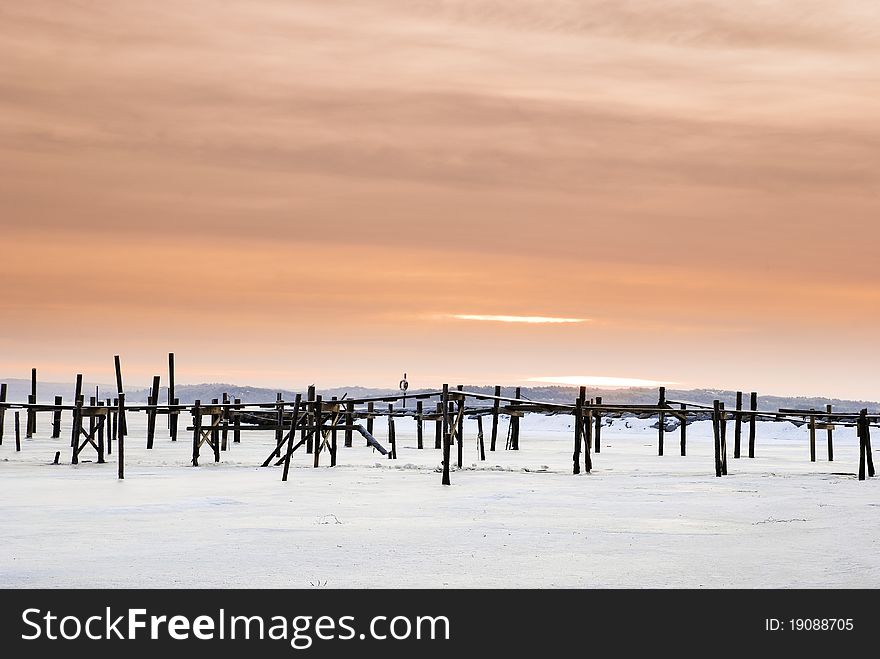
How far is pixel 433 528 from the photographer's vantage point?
1691cm

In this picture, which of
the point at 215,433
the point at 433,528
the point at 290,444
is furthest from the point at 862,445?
the point at 215,433

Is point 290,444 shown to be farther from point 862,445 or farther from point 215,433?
point 862,445

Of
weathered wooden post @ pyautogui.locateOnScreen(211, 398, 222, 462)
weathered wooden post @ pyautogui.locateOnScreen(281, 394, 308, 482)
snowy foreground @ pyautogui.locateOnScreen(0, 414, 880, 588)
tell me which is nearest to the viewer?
snowy foreground @ pyautogui.locateOnScreen(0, 414, 880, 588)

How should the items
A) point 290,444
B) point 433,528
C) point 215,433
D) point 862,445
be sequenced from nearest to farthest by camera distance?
1. point 433,528
2. point 290,444
3. point 862,445
4. point 215,433

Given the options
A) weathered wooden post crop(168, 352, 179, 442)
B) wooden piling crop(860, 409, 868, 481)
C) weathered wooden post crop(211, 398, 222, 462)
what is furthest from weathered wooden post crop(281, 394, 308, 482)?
weathered wooden post crop(168, 352, 179, 442)

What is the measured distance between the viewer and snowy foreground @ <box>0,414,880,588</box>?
41.6 ft

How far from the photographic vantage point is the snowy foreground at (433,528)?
12.7 metres

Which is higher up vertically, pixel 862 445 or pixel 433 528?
pixel 862 445

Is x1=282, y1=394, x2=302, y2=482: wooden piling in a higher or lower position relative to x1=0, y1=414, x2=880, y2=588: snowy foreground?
higher

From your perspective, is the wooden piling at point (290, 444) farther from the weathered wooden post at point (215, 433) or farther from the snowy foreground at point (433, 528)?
the weathered wooden post at point (215, 433)

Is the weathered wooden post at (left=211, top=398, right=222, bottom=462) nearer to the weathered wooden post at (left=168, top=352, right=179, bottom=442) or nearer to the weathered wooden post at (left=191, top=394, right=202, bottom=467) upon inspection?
the weathered wooden post at (left=191, top=394, right=202, bottom=467)

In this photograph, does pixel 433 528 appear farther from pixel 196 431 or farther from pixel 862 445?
pixel 196 431
